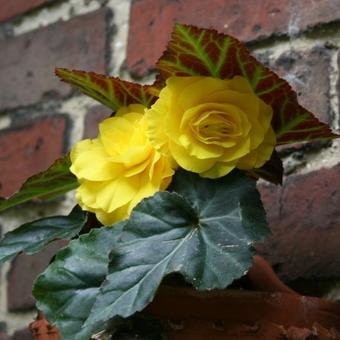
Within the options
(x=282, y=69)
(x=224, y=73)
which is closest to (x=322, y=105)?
(x=282, y=69)

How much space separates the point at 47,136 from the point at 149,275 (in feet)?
1.45

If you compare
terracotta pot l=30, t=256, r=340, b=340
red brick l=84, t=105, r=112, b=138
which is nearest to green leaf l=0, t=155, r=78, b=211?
terracotta pot l=30, t=256, r=340, b=340

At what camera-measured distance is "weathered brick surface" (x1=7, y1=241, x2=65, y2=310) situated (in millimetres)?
844

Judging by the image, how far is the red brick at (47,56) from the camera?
89cm

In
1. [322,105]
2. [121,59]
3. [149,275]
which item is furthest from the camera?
[121,59]

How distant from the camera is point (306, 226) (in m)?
0.67

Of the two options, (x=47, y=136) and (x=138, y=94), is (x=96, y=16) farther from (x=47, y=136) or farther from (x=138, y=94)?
(x=138, y=94)

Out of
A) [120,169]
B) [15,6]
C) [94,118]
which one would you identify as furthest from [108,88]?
[15,6]

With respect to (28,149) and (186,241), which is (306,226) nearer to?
(186,241)

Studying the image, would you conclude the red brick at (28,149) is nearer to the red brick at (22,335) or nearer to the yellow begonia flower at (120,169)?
the red brick at (22,335)

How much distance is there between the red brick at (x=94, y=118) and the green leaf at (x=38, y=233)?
0.26 m

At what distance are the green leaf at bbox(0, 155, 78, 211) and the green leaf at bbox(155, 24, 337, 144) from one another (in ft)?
0.35

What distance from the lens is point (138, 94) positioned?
0.57 m

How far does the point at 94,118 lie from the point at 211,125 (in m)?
0.35
